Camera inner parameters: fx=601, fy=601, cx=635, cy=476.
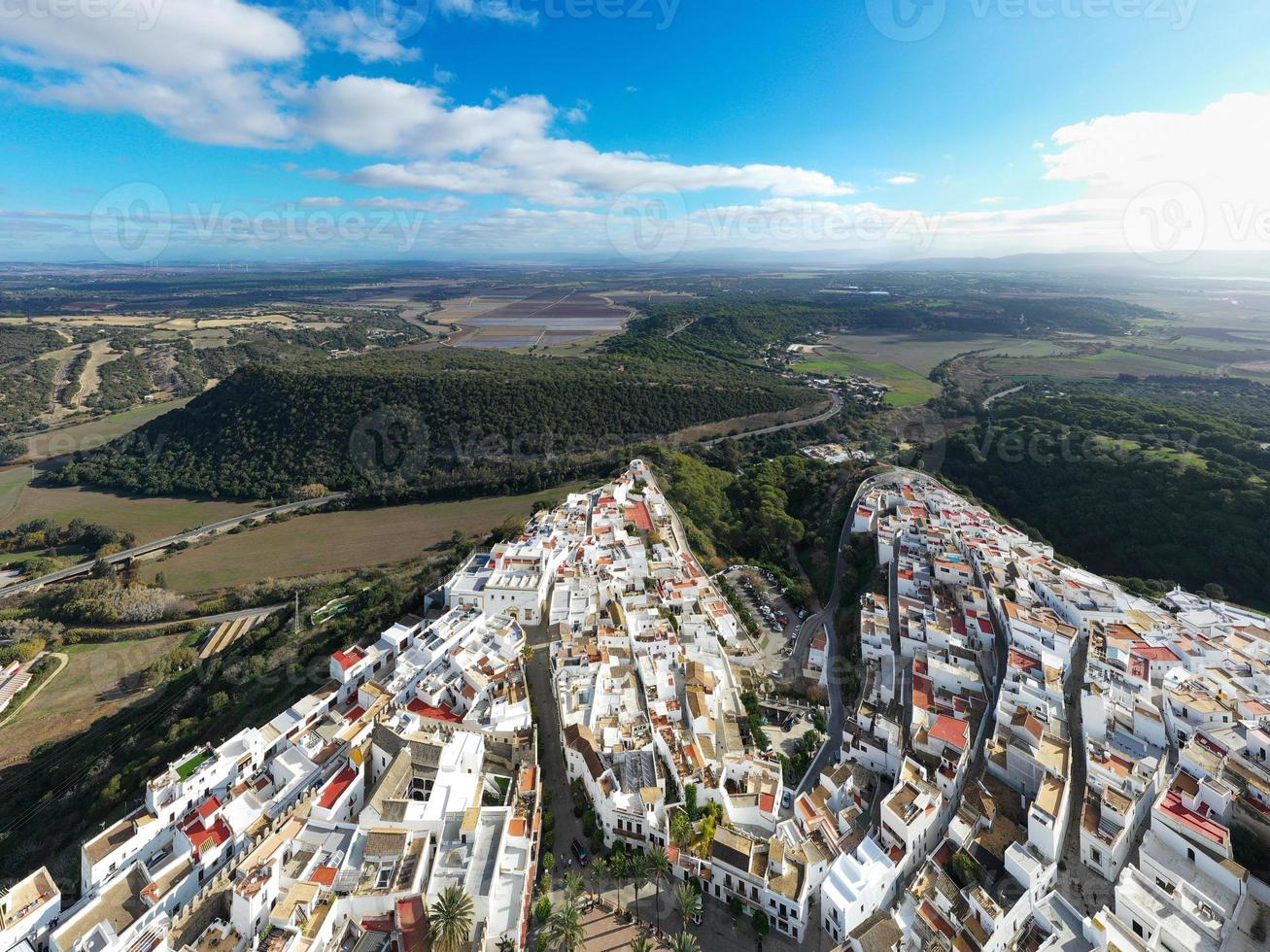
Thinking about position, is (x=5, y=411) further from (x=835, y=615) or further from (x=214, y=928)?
(x=835, y=615)

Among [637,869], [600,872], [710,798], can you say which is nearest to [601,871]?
[600,872]

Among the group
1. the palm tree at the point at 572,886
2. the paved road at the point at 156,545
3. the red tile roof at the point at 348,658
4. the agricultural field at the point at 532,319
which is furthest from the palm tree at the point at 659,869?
the agricultural field at the point at 532,319

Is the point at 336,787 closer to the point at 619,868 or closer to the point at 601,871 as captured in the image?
the point at 601,871

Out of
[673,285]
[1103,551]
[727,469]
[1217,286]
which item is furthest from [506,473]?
[1217,286]

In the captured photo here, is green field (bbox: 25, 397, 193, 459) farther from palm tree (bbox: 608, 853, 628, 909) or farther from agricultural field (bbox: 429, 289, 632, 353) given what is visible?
palm tree (bbox: 608, 853, 628, 909)

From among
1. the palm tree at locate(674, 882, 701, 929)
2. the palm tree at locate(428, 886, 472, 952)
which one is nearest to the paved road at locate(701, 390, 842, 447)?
the palm tree at locate(674, 882, 701, 929)

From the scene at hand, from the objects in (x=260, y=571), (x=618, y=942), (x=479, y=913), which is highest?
(x=479, y=913)

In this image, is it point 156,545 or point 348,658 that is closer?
point 348,658
